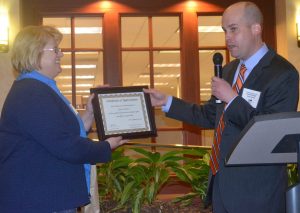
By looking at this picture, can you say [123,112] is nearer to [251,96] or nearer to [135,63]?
[251,96]

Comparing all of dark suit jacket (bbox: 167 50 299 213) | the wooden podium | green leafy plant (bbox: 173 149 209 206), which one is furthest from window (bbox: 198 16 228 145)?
the wooden podium

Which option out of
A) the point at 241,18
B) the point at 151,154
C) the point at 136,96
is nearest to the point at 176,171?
the point at 151,154

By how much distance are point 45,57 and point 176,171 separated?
1299 millimetres

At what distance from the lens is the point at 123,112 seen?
7.75ft

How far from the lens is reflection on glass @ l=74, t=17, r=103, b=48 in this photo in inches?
183

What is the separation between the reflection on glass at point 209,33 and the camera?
4.69 m

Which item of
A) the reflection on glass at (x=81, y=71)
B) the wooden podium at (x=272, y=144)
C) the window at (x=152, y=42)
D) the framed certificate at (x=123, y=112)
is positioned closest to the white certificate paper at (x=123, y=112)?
the framed certificate at (x=123, y=112)

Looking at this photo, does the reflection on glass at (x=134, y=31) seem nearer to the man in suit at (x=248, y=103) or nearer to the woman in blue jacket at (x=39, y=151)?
the man in suit at (x=248, y=103)

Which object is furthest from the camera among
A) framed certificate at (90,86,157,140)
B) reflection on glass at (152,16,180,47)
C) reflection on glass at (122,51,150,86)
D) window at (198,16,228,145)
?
reflection on glass at (122,51,150,86)

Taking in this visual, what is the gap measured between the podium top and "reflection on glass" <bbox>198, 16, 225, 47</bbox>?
→ 321 centimetres

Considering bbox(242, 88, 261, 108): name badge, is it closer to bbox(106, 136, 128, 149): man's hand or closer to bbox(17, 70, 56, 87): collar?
bbox(106, 136, 128, 149): man's hand

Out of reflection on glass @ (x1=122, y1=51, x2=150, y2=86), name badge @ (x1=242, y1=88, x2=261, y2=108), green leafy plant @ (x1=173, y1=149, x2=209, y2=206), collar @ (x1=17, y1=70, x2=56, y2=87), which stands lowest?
green leafy plant @ (x1=173, y1=149, x2=209, y2=206)

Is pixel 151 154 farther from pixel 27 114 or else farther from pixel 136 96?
pixel 27 114

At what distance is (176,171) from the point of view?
2900mm
